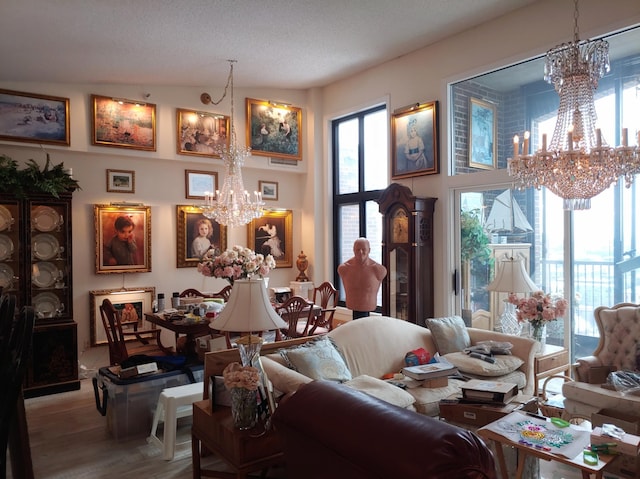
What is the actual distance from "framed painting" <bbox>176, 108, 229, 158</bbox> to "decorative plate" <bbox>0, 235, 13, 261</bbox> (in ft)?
8.03

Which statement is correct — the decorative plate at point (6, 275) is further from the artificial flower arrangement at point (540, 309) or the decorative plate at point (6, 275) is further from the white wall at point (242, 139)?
the artificial flower arrangement at point (540, 309)

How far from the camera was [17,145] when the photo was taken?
18.6ft

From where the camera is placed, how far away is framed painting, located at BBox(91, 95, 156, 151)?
6.15 metres

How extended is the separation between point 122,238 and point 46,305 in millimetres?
1304

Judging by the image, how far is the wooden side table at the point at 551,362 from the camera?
168 inches

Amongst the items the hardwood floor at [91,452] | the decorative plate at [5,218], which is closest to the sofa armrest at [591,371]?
the hardwood floor at [91,452]

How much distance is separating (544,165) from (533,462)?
2166mm

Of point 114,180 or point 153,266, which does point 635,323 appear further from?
point 114,180

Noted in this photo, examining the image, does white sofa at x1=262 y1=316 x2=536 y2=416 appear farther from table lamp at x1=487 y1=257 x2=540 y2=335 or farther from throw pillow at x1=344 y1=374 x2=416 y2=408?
table lamp at x1=487 y1=257 x2=540 y2=335

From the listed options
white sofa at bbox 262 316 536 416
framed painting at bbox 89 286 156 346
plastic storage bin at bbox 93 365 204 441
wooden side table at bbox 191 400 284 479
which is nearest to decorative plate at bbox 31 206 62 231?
framed painting at bbox 89 286 156 346

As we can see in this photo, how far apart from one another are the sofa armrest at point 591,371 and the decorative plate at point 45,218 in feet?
18.7

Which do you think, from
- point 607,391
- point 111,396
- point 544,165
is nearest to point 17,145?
point 111,396

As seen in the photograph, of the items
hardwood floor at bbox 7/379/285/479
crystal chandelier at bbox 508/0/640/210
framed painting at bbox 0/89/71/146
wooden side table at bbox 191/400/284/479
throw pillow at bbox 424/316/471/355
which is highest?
framed painting at bbox 0/89/71/146

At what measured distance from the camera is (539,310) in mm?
4406
